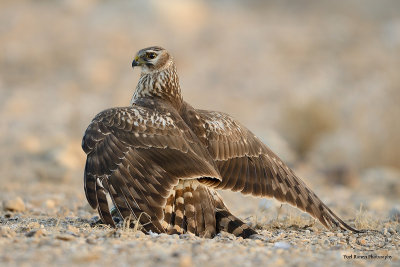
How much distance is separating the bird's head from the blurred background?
2.21 metres

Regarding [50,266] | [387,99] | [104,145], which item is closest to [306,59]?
[387,99]

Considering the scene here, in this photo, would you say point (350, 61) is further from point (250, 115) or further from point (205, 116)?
point (205, 116)

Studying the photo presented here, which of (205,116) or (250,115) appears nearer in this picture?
(205,116)

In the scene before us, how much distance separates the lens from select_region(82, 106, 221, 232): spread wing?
228 inches

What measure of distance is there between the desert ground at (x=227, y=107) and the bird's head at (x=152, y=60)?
191 centimetres

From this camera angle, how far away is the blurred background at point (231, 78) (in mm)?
13711

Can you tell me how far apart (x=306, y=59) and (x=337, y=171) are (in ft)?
40.9

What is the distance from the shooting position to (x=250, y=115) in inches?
822

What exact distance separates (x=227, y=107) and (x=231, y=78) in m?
3.00

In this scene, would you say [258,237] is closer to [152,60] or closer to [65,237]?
[65,237]

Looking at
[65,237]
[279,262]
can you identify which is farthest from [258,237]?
[65,237]

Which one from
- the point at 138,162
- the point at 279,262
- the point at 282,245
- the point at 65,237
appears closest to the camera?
the point at 279,262

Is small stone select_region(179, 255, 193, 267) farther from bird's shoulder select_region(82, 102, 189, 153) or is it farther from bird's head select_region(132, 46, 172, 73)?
bird's head select_region(132, 46, 172, 73)

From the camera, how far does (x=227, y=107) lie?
70.1ft
